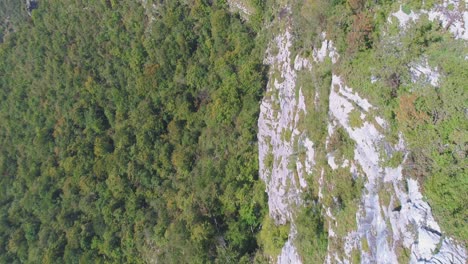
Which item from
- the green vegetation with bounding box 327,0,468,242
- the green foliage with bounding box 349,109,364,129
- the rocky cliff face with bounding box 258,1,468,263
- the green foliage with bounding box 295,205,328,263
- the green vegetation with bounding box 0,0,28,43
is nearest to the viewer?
the green vegetation with bounding box 327,0,468,242

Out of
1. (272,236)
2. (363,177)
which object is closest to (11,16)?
(272,236)

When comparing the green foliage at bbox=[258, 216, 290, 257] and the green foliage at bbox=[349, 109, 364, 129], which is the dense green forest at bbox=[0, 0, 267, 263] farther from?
the green foliage at bbox=[349, 109, 364, 129]

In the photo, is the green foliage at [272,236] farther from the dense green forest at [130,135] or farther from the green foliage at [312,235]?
the green foliage at [312,235]

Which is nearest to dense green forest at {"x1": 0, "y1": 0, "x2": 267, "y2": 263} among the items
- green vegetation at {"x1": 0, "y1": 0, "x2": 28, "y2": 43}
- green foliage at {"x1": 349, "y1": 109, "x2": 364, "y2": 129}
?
green vegetation at {"x1": 0, "y1": 0, "x2": 28, "y2": 43}

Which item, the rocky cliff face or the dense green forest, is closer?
the rocky cliff face

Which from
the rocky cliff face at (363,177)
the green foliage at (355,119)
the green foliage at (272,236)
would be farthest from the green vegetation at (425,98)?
the green foliage at (272,236)

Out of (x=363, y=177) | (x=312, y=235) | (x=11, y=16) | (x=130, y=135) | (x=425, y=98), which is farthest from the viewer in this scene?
(x=11, y=16)

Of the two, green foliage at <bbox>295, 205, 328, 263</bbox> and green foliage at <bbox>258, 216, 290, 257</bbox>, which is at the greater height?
green foliage at <bbox>295, 205, 328, 263</bbox>

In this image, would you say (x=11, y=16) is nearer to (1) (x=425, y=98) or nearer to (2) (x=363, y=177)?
(2) (x=363, y=177)
